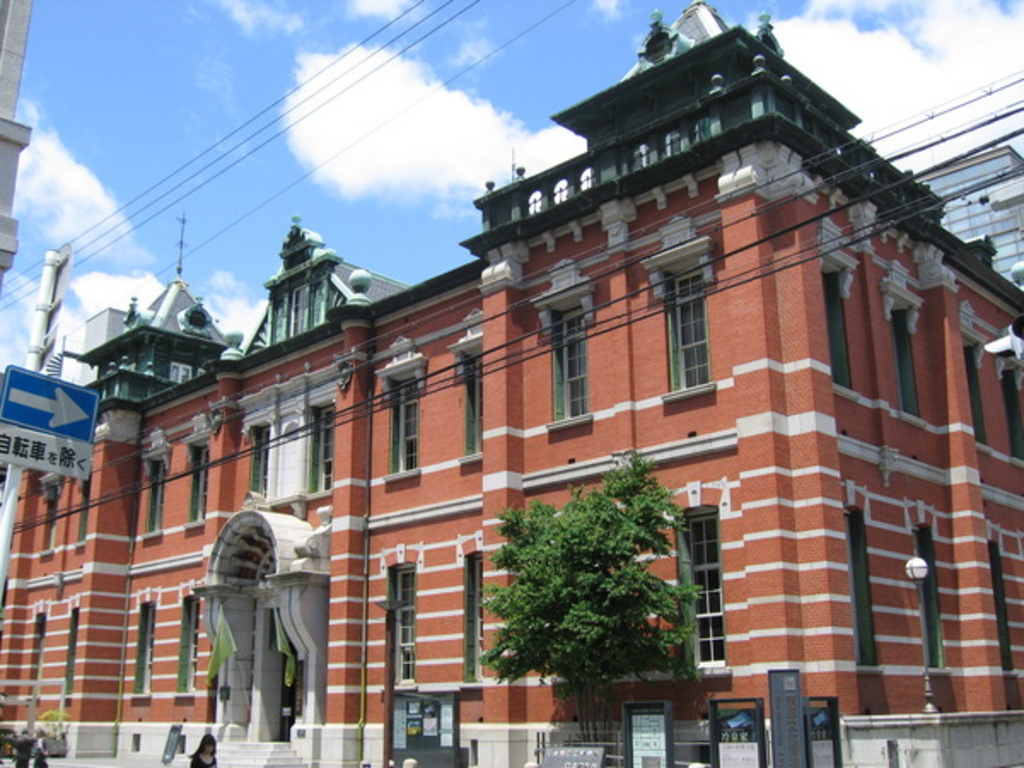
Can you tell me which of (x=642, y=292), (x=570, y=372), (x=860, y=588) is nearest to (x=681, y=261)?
(x=642, y=292)

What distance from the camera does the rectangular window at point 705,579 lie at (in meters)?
21.0

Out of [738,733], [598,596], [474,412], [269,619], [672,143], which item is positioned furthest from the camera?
[269,619]

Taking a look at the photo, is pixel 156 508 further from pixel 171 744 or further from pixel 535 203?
pixel 535 203

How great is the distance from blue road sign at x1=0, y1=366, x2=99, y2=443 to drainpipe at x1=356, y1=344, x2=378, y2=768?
54.7ft

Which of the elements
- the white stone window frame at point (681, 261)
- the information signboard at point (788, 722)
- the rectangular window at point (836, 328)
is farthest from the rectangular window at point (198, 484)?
the information signboard at point (788, 722)

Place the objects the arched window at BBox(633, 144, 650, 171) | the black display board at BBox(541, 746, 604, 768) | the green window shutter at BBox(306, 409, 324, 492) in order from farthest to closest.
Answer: the green window shutter at BBox(306, 409, 324, 492)
the arched window at BBox(633, 144, 650, 171)
the black display board at BBox(541, 746, 604, 768)

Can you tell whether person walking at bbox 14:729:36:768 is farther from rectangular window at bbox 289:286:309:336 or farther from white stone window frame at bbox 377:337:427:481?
rectangular window at bbox 289:286:309:336

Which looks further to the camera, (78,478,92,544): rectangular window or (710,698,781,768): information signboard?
(78,478,92,544): rectangular window

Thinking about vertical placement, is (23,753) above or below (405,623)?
below

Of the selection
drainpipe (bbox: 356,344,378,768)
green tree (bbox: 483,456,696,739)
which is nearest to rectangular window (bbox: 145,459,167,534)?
drainpipe (bbox: 356,344,378,768)

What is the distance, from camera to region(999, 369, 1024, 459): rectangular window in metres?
29.6

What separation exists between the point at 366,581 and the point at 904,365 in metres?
14.3

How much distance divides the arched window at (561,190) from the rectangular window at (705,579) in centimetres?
843

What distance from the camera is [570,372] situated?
25.4 m
